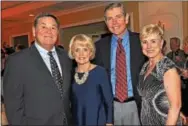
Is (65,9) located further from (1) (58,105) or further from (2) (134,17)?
(1) (58,105)

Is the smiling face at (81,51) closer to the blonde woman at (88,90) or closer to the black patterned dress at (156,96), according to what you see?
the blonde woman at (88,90)

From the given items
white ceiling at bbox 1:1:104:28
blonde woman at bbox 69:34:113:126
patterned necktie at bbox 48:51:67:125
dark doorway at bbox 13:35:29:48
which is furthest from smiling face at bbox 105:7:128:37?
dark doorway at bbox 13:35:29:48

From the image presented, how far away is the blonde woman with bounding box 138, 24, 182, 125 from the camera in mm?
1879

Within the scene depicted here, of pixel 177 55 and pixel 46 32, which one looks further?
pixel 177 55

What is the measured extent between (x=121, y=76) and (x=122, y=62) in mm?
94

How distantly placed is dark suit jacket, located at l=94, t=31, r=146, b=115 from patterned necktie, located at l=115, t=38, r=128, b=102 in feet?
0.18

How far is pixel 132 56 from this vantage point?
8.09 ft

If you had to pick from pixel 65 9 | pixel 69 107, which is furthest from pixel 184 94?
pixel 65 9

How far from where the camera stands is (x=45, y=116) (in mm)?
2119

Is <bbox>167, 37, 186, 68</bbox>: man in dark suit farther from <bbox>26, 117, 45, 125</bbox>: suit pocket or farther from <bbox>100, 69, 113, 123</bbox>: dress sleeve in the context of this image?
<bbox>26, 117, 45, 125</bbox>: suit pocket

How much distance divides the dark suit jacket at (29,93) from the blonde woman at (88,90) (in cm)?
14

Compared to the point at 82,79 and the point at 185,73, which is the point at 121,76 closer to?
the point at 82,79

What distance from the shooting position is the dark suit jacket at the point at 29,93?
6.82ft

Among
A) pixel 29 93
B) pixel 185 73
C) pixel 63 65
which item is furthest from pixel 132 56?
pixel 185 73
